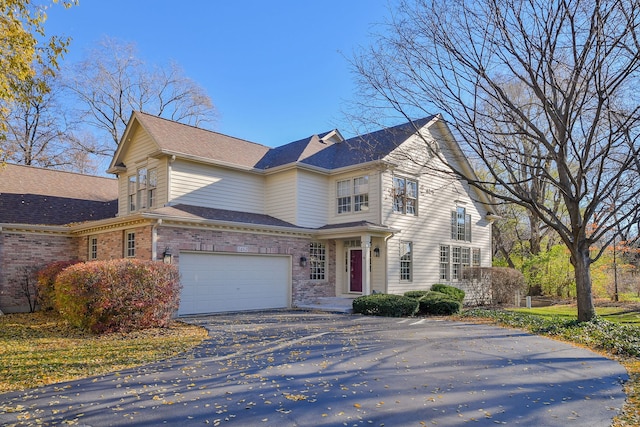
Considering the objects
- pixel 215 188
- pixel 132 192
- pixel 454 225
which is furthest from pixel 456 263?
pixel 132 192

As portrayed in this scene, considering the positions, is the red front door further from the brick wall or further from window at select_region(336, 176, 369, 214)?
the brick wall

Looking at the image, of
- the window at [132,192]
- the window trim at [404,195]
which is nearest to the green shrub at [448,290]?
the window trim at [404,195]

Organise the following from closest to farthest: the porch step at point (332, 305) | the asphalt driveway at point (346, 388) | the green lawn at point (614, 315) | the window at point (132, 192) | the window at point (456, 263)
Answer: the asphalt driveway at point (346, 388) < the green lawn at point (614, 315) < the porch step at point (332, 305) < the window at point (132, 192) < the window at point (456, 263)

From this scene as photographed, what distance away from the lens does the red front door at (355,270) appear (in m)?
17.7

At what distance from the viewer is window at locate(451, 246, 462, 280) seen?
822 inches

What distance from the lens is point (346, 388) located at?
5.97m

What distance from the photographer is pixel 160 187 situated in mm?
15914

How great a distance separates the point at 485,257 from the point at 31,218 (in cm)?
1984

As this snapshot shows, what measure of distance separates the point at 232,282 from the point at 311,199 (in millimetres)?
4817

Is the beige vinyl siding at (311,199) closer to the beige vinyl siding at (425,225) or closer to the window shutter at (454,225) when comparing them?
the beige vinyl siding at (425,225)

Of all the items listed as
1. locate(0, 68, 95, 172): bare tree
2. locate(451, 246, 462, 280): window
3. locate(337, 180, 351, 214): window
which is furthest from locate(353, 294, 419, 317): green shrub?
locate(0, 68, 95, 172): bare tree

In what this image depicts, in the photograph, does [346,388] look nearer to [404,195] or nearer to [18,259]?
[404,195]

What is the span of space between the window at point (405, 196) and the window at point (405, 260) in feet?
4.33

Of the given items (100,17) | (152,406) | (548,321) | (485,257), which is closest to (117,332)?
(152,406)
